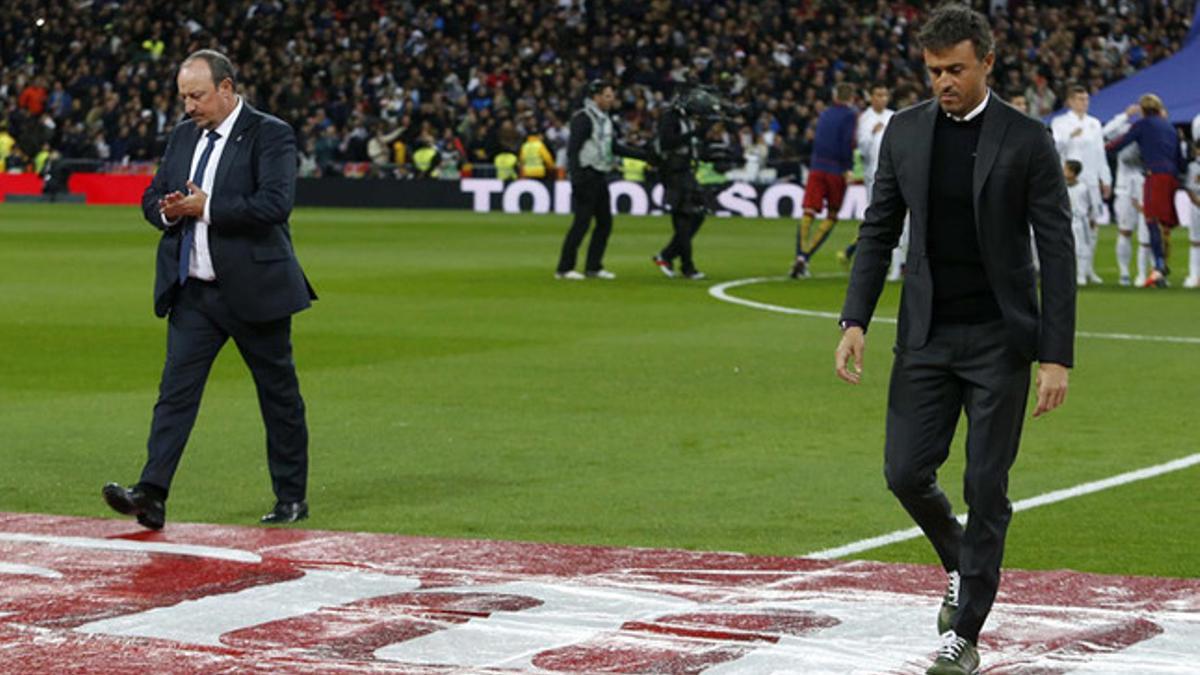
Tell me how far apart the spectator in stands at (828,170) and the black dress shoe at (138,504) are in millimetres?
17143

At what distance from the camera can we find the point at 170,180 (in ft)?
32.9

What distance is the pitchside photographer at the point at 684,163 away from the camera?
25.9m

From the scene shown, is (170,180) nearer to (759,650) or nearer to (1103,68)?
(759,650)

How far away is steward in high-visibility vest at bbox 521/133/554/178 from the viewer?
45.7m

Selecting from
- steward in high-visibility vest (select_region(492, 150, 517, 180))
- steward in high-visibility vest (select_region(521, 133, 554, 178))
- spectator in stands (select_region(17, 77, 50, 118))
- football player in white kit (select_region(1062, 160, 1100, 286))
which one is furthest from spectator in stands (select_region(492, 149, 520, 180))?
football player in white kit (select_region(1062, 160, 1100, 286))

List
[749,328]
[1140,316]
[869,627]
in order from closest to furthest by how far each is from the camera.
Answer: [869,627], [749,328], [1140,316]

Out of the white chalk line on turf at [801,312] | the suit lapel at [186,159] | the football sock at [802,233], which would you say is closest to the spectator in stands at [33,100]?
the football sock at [802,233]

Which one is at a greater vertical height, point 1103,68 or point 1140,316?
point 1103,68

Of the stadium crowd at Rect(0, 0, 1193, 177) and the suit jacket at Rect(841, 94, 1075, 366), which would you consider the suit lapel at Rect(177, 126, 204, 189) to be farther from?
the stadium crowd at Rect(0, 0, 1193, 177)

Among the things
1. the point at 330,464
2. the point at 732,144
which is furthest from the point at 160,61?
the point at 330,464

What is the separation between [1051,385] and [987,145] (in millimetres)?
722

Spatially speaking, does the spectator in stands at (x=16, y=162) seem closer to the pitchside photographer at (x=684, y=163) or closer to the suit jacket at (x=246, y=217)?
the pitchside photographer at (x=684, y=163)

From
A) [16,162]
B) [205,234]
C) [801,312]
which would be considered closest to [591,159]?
[801,312]

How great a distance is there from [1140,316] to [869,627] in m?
14.3
